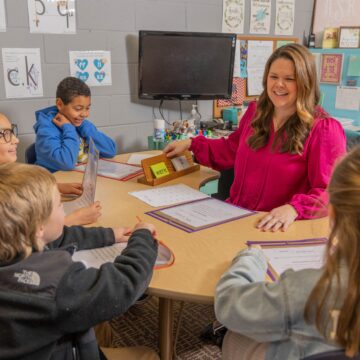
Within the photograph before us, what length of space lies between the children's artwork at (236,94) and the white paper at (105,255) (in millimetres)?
2376

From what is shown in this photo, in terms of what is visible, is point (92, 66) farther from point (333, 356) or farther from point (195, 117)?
point (333, 356)

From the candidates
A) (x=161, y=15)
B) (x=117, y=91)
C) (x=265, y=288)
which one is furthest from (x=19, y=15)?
(x=265, y=288)

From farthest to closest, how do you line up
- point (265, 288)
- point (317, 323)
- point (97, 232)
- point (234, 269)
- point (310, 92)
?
1. point (310, 92)
2. point (97, 232)
3. point (234, 269)
4. point (265, 288)
5. point (317, 323)

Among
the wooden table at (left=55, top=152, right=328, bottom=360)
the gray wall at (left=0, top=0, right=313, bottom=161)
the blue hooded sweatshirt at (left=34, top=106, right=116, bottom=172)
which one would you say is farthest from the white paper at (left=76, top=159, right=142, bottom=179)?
the gray wall at (left=0, top=0, right=313, bottom=161)

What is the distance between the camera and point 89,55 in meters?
2.90

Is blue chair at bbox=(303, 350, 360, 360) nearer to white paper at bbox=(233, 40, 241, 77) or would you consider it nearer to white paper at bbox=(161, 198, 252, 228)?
white paper at bbox=(161, 198, 252, 228)

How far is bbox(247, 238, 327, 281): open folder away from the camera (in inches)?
48.7

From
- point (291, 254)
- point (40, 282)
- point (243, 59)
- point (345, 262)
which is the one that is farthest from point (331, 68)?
point (40, 282)

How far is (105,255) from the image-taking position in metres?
1.32

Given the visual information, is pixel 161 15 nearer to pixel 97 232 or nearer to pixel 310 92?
pixel 310 92

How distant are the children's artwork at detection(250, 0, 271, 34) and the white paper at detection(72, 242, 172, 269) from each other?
8.96 feet

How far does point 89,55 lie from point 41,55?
32 centimetres

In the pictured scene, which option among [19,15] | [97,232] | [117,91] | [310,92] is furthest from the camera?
[117,91]

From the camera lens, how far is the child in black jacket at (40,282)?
90cm
